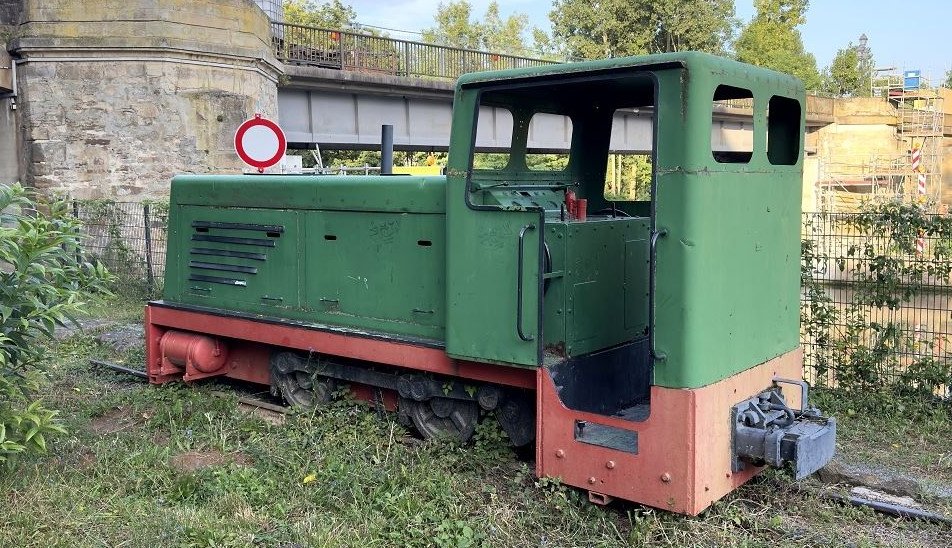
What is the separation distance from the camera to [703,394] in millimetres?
4461

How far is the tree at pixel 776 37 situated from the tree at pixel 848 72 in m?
3.21

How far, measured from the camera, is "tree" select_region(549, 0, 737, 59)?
4747 cm

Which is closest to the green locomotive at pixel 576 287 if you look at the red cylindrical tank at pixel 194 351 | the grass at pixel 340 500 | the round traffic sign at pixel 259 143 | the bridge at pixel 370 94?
the grass at pixel 340 500

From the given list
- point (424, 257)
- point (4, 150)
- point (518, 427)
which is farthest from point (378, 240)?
point (4, 150)

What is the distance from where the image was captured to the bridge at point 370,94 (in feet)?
70.5

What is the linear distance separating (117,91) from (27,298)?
12924 millimetres

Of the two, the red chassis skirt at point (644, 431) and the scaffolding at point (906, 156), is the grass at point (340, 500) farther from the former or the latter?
the scaffolding at point (906, 156)

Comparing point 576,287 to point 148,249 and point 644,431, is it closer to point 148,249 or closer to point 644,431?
point 644,431

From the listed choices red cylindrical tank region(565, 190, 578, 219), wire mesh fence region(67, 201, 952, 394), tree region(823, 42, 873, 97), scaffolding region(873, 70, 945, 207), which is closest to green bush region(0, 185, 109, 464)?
red cylindrical tank region(565, 190, 578, 219)

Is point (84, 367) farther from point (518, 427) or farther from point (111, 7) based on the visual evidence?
point (111, 7)

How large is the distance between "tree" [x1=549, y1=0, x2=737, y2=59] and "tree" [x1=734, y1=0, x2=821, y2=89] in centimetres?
176

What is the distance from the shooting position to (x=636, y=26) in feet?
158

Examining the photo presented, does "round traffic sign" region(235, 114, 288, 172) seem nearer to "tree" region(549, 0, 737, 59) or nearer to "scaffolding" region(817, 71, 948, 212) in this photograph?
"scaffolding" region(817, 71, 948, 212)

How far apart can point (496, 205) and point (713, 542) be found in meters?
2.28
